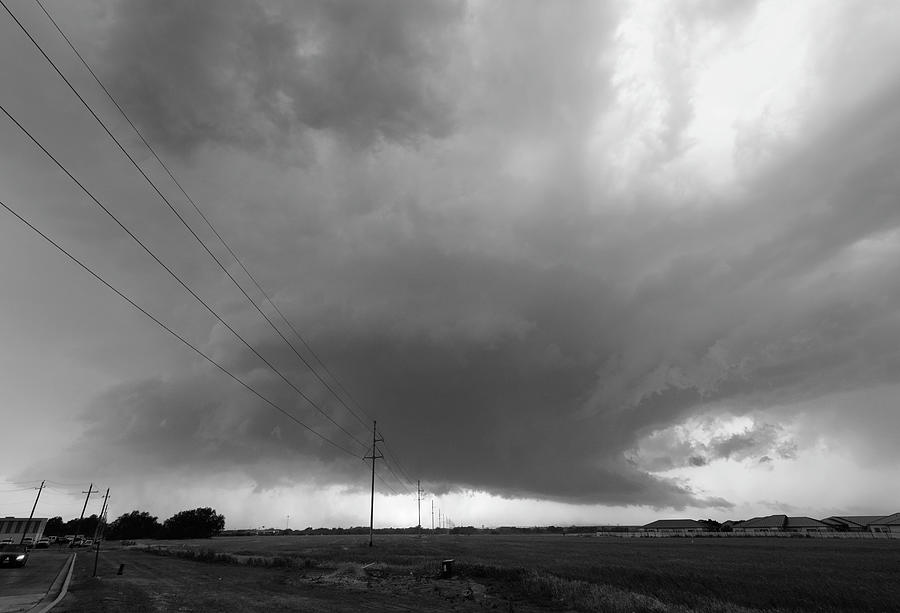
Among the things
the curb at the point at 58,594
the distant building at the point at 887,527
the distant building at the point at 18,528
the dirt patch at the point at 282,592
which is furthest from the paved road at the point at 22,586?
the distant building at the point at 887,527

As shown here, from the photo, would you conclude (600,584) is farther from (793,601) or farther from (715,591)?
(793,601)

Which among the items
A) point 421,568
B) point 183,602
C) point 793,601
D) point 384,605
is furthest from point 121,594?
point 793,601

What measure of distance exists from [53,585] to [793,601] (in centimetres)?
5828

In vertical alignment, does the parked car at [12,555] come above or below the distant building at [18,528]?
below

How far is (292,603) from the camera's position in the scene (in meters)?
35.0

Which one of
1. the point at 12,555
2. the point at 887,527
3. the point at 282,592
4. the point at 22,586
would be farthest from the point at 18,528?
the point at 887,527

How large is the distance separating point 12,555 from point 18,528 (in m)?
134

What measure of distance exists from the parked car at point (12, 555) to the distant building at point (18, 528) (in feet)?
396

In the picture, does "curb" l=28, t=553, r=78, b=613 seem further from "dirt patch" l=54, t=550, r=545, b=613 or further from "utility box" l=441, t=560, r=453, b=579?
"utility box" l=441, t=560, r=453, b=579

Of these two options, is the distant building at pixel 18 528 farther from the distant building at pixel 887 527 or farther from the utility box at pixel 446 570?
the distant building at pixel 887 527

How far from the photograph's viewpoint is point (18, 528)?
15638cm

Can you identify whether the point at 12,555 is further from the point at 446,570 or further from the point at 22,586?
the point at 446,570

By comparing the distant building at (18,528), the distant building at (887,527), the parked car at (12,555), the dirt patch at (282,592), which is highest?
the distant building at (18,528)

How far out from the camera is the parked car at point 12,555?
58281 mm
